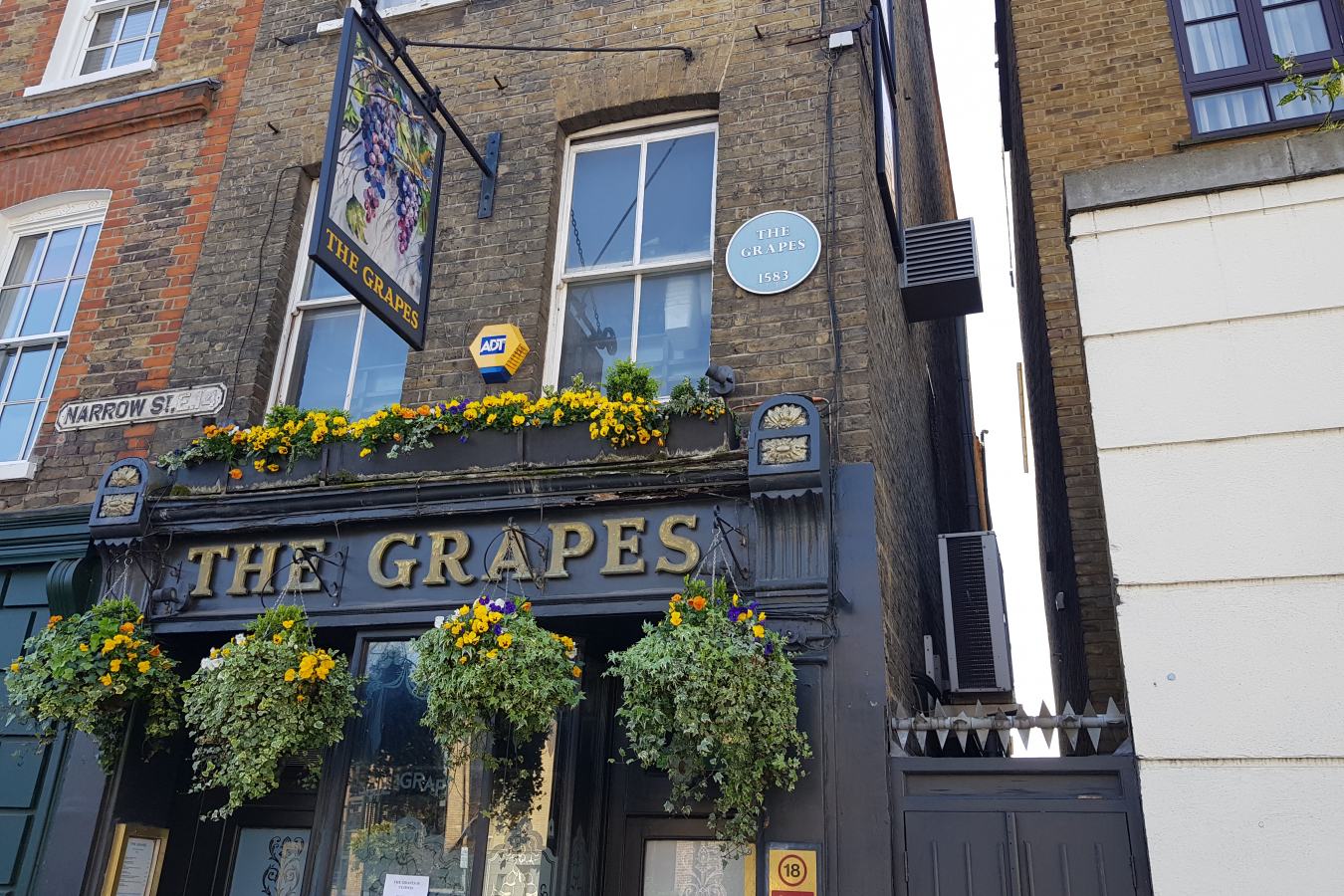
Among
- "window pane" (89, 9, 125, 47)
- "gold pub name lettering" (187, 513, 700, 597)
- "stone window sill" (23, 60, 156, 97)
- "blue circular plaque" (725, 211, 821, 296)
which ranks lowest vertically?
"gold pub name lettering" (187, 513, 700, 597)

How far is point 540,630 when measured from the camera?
570 cm

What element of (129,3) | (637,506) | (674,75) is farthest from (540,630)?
(129,3)

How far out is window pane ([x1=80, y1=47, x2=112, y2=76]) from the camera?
10.1 m

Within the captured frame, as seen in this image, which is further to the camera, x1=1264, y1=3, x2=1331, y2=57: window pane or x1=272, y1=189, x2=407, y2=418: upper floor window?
x1=1264, y1=3, x2=1331, y2=57: window pane

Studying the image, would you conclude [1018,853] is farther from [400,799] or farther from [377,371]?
[377,371]

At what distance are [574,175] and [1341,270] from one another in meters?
5.03

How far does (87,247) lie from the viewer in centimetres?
916

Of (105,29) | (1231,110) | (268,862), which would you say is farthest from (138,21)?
(1231,110)

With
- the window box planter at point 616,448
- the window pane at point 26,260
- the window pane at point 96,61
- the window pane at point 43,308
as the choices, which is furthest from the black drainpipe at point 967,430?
the window pane at point 96,61

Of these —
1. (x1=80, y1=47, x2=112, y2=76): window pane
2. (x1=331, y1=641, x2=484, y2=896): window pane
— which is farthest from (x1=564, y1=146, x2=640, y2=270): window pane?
(x1=80, y1=47, x2=112, y2=76): window pane

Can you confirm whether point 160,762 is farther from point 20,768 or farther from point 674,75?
point 674,75

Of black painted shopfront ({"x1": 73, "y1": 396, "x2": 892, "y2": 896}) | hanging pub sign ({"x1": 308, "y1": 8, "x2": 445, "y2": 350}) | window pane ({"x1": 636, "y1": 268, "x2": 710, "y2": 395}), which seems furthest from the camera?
window pane ({"x1": 636, "y1": 268, "x2": 710, "y2": 395})

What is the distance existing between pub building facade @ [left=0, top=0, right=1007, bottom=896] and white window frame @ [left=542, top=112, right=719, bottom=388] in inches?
0.9

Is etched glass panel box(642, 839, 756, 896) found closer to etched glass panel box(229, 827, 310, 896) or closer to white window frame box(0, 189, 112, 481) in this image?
etched glass panel box(229, 827, 310, 896)
